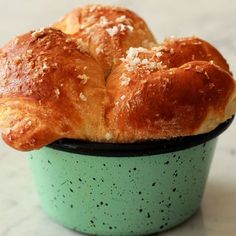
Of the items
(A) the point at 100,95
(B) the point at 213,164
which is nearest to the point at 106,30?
(A) the point at 100,95

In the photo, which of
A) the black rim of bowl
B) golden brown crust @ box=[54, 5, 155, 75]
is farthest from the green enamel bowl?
golden brown crust @ box=[54, 5, 155, 75]

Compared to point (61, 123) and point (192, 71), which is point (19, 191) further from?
point (192, 71)

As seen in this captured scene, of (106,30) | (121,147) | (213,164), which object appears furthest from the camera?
(213,164)

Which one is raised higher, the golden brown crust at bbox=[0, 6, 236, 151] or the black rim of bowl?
the golden brown crust at bbox=[0, 6, 236, 151]

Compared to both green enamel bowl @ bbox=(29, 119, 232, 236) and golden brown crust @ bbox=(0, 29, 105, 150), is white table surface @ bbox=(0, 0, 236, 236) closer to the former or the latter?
green enamel bowl @ bbox=(29, 119, 232, 236)

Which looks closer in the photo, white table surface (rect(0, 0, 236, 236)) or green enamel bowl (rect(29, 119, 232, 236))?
green enamel bowl (rect(29, 119, 232, 236))

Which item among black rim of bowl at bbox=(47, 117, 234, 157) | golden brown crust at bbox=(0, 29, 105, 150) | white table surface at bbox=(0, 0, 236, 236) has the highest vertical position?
golden brown crust at bbox=(0, 29, 105, 150)

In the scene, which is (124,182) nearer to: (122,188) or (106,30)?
(122,188)
